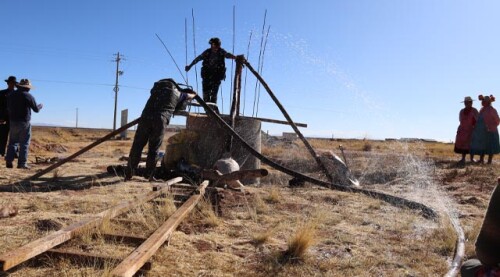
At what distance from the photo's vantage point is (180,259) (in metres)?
3.49

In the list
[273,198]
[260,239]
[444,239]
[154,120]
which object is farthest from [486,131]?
[260,239]

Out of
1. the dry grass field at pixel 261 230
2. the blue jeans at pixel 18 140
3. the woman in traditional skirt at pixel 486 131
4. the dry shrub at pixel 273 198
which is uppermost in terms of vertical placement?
the woman in traditional skirt at pixel 486 131

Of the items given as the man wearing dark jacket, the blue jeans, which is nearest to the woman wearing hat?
the man wearing dark jacket

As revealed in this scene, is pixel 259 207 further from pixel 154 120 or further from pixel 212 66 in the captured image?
pixel 212 66

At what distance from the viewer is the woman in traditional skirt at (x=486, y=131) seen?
44.1ft

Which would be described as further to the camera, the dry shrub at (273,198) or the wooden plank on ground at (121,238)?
the dry shrub at (273,198)

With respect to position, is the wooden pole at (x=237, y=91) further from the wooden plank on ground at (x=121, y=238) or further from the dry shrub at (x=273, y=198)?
the wooden plank on ground at (x=121, y=238)

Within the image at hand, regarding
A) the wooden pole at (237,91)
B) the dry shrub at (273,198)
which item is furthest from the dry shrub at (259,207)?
the wooden pole at (237,91)

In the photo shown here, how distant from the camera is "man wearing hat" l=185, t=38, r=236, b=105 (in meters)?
9.43

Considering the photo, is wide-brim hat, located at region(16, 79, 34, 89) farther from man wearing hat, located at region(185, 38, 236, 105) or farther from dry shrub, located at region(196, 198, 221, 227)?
dry shrub, located at region(196, 198, 221, 227)

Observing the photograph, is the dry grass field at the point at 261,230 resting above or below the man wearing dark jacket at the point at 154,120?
below

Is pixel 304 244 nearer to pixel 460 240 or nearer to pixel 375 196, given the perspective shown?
pixel 460 240

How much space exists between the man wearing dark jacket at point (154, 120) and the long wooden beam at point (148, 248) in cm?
261

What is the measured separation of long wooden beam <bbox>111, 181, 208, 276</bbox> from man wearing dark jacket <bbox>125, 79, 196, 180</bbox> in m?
2.61
